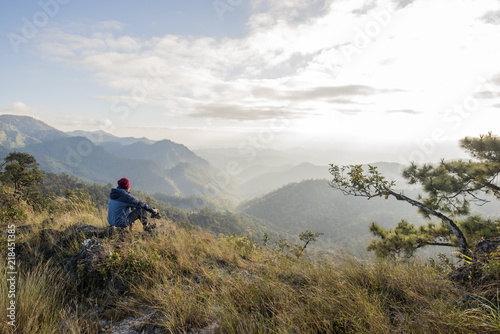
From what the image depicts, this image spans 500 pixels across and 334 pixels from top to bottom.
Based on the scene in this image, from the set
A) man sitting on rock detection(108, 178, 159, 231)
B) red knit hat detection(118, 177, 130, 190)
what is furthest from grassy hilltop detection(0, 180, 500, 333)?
red knit hat detection(118, 177, 130, 190)

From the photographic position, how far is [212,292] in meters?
3.12

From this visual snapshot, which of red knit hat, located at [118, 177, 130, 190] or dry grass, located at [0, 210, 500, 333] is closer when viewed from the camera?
dry grass, located at [0, 210, 500, 333]

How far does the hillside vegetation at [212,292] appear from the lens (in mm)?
2355

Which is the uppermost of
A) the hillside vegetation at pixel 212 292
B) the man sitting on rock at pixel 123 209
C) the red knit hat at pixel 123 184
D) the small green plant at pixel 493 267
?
the red knit hat at pixel 123 184

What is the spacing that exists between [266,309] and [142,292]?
6.24 feet

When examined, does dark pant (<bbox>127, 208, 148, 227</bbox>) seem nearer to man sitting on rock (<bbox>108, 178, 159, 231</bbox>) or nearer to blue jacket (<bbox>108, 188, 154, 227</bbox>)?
man sitting on rock (<bbox>108, 178, 159, 231</bbox>)

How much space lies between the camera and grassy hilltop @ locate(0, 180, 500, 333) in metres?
2.35

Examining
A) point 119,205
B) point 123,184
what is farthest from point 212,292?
point 123,184

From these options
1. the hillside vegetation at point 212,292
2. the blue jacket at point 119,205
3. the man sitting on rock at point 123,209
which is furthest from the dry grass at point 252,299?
the blue jacket at point 119,205

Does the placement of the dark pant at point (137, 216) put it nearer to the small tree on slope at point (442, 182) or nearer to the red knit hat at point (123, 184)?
the red knit hat at point (123, 184)

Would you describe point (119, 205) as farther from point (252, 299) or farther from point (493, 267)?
point (493, 267)

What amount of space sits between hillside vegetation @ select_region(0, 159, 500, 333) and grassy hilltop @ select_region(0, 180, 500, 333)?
0.02m

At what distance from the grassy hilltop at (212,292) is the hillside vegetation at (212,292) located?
0.02 m

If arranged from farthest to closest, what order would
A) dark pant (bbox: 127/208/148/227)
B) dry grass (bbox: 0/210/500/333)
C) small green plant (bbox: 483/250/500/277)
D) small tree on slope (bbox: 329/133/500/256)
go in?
small tree on slope (bbox: 329/133/500/256) → dark pant (bbox: 127/208/148/227) → small green plant (bbox: 483/250/500/277) → dry grass (bbox: 0/210/500/333)
